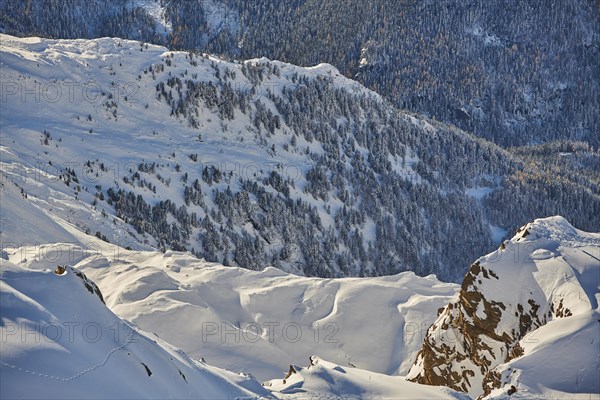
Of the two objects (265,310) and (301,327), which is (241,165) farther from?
(301,327)

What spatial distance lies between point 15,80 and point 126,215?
1259 inches

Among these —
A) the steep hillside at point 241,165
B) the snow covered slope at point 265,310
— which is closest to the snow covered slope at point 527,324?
the snow covered slope at point 265,310

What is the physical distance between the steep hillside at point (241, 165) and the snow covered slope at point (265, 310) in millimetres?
13001

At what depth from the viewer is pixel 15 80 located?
106 meters

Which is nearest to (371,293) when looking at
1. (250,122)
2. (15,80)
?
(15,80)

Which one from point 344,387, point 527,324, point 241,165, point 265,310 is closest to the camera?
point 344,387

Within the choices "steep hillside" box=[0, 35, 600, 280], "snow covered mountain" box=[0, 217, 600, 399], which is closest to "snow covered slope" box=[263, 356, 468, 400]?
"snow covered mountain" box=[0, 217, 600, 399]

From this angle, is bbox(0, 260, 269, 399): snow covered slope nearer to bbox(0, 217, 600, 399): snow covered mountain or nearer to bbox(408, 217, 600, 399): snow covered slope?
bbox(0, 217, 600, 399): snow covered mountain

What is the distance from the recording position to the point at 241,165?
12100cm

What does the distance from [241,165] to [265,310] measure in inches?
3095

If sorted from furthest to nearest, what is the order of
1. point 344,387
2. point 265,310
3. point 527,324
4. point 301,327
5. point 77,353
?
point 265,310 < point 301,327 < point 527,324 < point 344,387 < point 77,353

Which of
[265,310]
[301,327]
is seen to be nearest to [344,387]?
[301,327]

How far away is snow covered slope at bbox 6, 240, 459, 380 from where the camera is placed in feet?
124

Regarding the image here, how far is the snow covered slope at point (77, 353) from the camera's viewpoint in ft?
62.2
